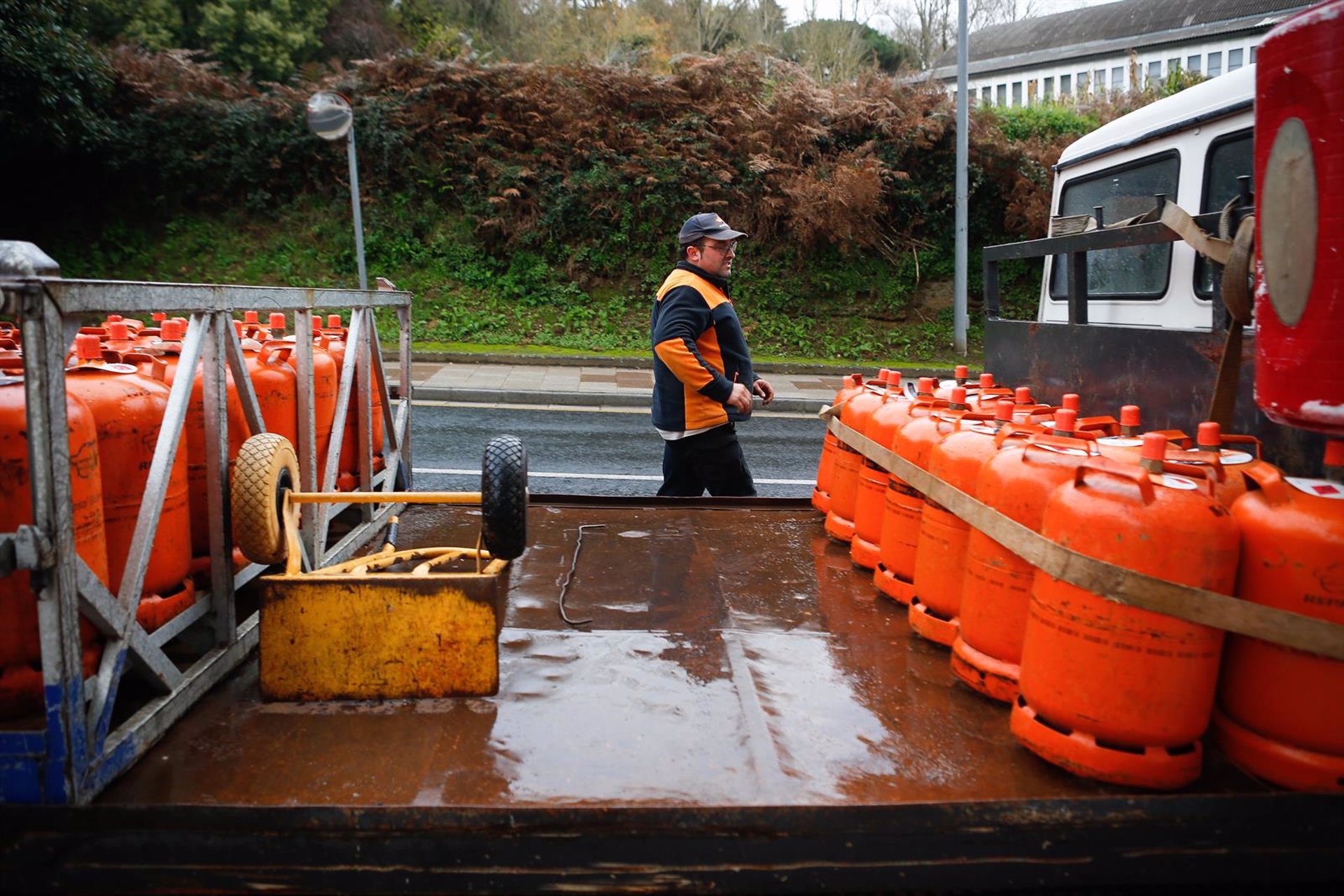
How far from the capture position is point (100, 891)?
209cm

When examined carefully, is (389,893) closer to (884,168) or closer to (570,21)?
(884,168)

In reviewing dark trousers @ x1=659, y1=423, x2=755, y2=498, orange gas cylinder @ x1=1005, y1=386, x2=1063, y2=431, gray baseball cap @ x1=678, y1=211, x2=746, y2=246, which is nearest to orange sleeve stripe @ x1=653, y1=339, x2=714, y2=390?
dark trousers @ x1=659, y1=423, x2=755, y2=498

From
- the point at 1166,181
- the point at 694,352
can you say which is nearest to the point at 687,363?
the point at 694,352

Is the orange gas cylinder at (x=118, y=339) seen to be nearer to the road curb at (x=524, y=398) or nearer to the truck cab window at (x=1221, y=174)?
the truck cab window at (x=1221, y=174)

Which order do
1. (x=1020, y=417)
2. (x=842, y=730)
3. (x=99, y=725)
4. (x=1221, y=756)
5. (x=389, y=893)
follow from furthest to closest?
(x=1020, y=417)
(x=842, y=730)
(x=1221, y=756)
(x=99, y=725)
(x=389, y=893)

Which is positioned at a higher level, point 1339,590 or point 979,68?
point 979,68

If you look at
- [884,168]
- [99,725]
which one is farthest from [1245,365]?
[884,168]

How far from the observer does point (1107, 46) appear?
1655 inches

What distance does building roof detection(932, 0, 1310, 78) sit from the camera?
3750cm

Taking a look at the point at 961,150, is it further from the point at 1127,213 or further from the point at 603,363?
the point at 1127,213

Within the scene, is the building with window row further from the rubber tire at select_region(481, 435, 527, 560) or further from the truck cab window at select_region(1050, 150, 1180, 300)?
the rubber tire at select_region(481, 435, 527, 560)

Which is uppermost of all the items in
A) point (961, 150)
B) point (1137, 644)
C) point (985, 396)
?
point (961, 150)

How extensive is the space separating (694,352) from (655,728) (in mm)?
2587

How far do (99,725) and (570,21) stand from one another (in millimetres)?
32805
